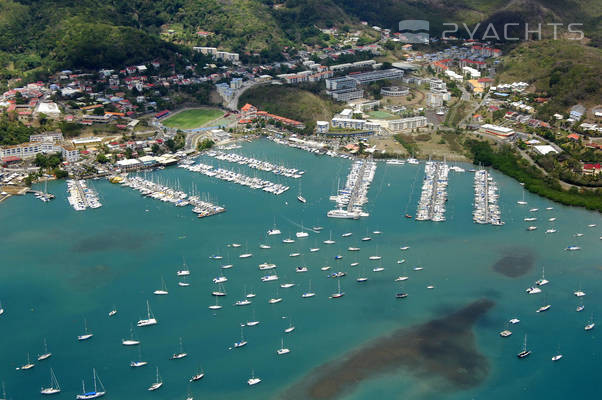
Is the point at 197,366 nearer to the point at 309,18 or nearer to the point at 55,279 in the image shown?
the point at 55,279

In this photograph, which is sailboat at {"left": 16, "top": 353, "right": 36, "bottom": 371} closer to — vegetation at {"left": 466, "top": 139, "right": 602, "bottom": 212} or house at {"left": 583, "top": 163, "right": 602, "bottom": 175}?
vegetation at {"left": 466, "top": 139, "right": 602, "bottom": 212}

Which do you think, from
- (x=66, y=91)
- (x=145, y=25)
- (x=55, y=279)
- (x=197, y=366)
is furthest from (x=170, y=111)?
(x=197, y=366)

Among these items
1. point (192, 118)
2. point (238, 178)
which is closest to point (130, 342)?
point (238, 178)

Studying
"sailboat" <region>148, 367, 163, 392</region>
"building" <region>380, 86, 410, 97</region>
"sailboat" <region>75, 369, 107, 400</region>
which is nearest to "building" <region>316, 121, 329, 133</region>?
"building" <region>380, 86, 410, 97</region>

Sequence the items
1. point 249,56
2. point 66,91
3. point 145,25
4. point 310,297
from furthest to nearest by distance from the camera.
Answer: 1. point 145,25
2. point 249,56
3. point 66,91
4. point 310,297

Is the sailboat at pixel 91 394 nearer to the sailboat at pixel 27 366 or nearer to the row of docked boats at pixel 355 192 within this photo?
the sailboat at pixel 27 366

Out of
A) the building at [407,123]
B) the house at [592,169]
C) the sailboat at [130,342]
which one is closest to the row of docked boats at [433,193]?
the building at [407,123]

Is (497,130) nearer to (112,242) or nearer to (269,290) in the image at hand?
(269,290)
